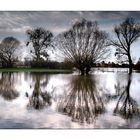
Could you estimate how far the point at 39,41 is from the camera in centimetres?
377

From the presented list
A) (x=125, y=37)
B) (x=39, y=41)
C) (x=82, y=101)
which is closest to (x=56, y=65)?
(x=39, y=41)

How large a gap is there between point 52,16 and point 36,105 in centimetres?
89

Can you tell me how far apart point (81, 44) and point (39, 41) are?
1.40ft

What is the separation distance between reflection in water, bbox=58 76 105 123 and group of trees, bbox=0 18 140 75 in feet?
0.47

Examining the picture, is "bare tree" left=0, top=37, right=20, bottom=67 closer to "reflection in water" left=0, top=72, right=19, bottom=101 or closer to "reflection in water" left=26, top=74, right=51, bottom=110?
"reflection in water" left=0, top=72, right=19, bottom=101

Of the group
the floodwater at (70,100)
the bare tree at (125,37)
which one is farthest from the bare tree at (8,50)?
the bare tree at (125,37)

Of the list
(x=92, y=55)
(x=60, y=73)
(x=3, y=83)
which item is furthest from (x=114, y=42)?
(x=3, y=83)

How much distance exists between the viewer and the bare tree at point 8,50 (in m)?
3.71

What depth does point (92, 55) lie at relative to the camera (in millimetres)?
3799

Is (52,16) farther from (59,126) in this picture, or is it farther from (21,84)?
(59,126)

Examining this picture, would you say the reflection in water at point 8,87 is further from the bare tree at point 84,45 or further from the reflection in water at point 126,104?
the reflection in water at point 126,104

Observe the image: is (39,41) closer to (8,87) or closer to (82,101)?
(8,87)

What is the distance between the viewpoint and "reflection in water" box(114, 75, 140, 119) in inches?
144

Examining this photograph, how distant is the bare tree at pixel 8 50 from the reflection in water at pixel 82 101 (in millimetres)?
647
